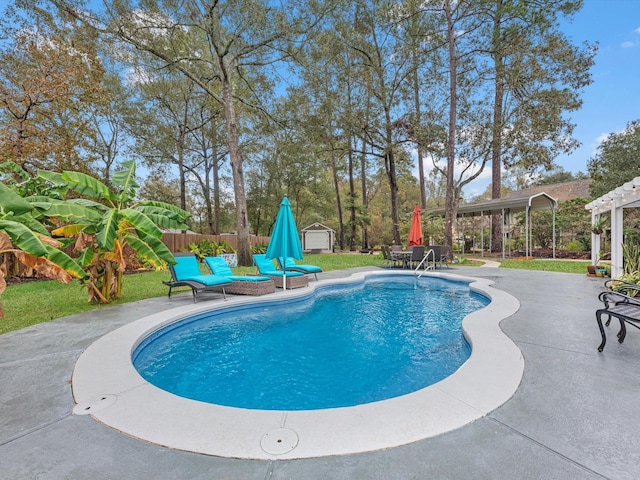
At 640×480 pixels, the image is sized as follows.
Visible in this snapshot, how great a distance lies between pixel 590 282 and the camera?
31.6 ft

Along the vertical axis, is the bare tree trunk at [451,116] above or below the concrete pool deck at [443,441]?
above

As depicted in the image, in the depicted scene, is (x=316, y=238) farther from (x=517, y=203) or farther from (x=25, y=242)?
(x=25, y=242)

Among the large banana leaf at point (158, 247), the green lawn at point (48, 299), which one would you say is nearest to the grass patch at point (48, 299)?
the green lawn at point (48, 299)

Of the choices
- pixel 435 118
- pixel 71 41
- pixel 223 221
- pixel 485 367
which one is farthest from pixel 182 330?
pixel 223 221

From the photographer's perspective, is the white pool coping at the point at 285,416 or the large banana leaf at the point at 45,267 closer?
the white pool coping at the point at 285,416

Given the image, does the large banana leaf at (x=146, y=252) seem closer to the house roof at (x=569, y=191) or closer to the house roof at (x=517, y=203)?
the house roof at (x=517, y=203)

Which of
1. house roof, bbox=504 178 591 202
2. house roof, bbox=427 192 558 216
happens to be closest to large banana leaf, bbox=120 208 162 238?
house roof, bbox=427 192 558 216

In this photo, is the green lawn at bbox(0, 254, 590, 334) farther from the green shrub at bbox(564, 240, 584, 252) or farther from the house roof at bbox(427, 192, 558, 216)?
the green shrub at bbox(564, 240, 584, 252)

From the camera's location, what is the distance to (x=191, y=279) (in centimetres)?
754

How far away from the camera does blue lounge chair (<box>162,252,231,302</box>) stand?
7281 mm

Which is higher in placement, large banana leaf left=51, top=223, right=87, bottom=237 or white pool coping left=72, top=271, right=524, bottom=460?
large banana leaf left=51, top=223, right=87, bottom=237

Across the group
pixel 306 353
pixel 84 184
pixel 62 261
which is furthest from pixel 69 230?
pixel 306 353

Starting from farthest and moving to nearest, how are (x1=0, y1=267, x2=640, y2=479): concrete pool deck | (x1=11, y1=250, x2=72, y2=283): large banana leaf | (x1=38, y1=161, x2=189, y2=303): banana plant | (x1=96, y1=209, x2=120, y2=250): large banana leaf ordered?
(x1=38, y1=161, x2=189, y2=303): banana plant
(x1=96, y1=209, x2=120, y2=250): large banana leaf
(x1=11, y1=250, x2=72, y2=283): large banana leaf
(x1=0, y1=267, x2=640, y2=479): concrete pool deck

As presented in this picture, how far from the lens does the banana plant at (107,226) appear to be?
225 inches
